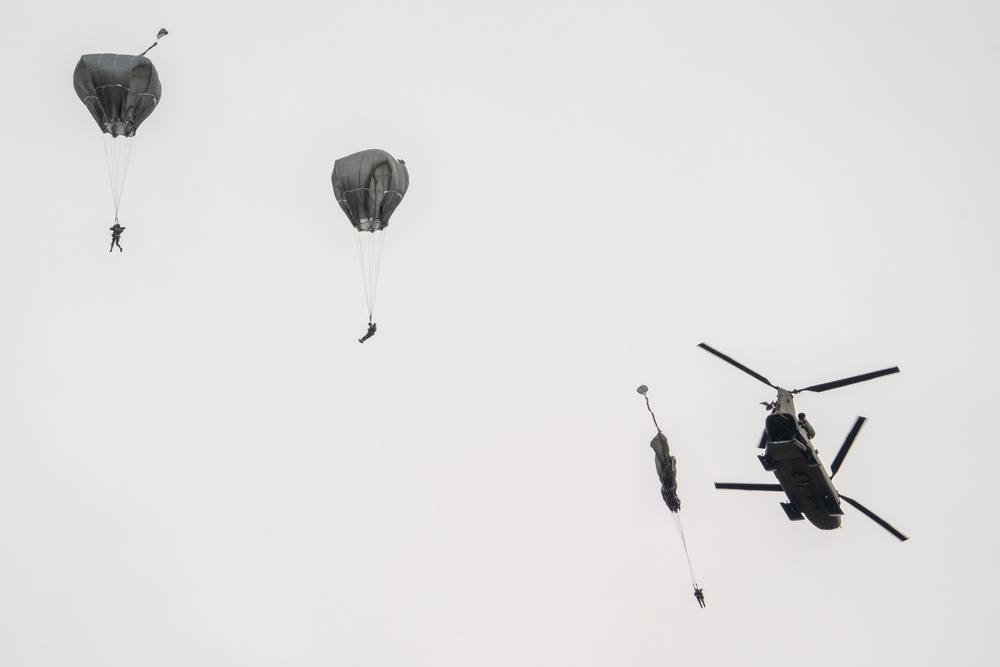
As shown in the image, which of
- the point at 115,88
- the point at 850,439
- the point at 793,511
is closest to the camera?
the point at 850,439

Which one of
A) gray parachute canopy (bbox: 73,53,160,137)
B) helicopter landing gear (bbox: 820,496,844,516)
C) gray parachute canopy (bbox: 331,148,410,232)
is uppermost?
gray parachute canopy (bbox: 73,53,160,137)

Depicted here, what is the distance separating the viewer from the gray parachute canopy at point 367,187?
41.5m

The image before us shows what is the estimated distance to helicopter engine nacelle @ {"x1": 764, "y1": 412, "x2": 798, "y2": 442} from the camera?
3100 centimetres

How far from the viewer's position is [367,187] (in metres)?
41.5

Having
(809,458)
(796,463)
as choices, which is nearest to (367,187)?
(796,463)

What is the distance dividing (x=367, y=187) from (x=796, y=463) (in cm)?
1868

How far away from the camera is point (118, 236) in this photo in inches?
1598

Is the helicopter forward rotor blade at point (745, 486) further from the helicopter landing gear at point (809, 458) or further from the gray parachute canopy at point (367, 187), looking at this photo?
the gray parachute canopy at point (367, 187)

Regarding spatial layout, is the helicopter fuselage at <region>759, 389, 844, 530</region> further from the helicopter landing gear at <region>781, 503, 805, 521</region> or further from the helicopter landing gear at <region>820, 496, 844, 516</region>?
the helicopter landing gear at <region>781, 503, 805, 521</region>

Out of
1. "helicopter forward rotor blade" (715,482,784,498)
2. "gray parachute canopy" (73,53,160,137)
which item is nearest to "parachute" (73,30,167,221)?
"gray parachute canopy" (73,53,160,137)

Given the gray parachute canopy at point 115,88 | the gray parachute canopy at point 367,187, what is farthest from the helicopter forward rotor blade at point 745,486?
the gray parachute canopy at point 115,88

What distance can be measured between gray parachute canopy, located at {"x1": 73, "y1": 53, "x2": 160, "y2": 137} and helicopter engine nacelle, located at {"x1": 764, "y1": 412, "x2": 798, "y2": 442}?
25890 millimetres

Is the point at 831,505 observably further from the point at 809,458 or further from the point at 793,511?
the point at 809,458

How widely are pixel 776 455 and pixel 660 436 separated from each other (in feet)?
18.0
